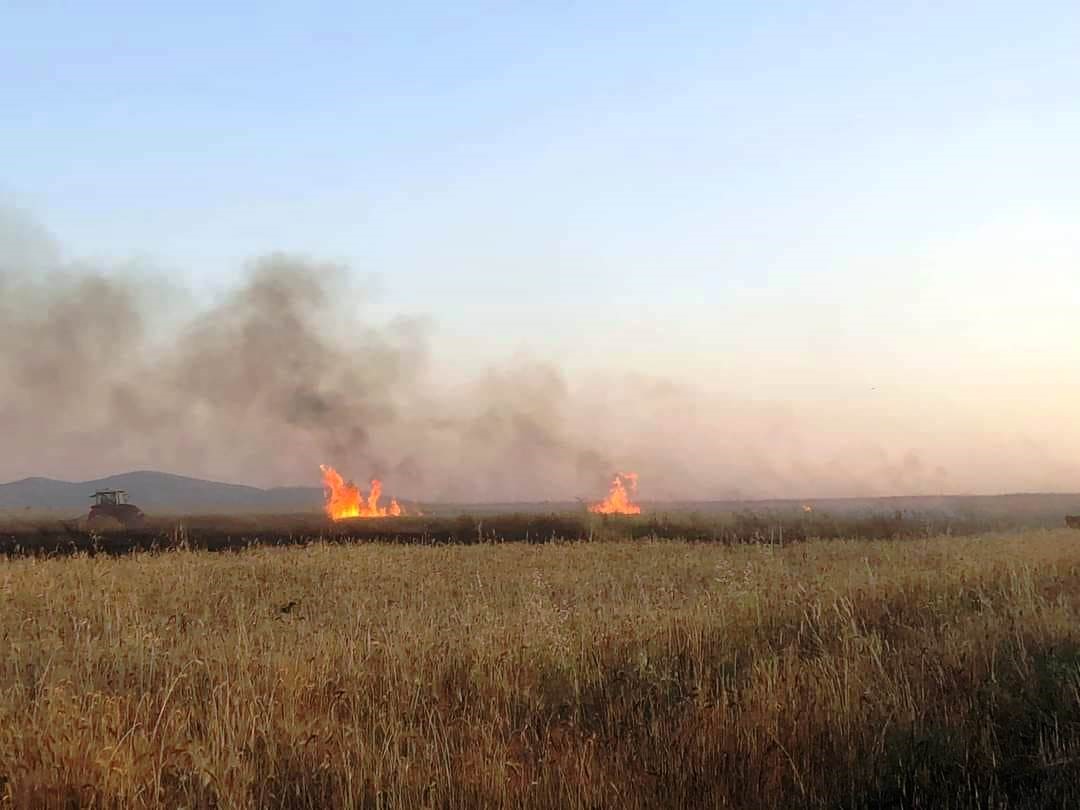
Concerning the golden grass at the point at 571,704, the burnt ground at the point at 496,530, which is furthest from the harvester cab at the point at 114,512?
the golden grass at the point at 571,704

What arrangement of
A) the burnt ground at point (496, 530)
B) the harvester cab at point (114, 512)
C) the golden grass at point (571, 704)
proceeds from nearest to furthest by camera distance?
1. the golden grass at point (571, 704)
2. the burnt ground at point (496, 530)
3. the harvester cab at point (114, 512)

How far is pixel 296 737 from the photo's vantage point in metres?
5.78

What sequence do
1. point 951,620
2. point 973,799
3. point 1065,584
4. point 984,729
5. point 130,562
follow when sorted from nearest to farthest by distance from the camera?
1. point 973,799
2. point 984,729
3. point 951,620
4. point 1065,584
5. point 130,562

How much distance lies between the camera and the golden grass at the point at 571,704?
16.0ft

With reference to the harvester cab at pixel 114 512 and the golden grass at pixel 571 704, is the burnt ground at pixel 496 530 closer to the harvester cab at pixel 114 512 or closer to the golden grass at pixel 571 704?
the harvester cab at pixel 114 512

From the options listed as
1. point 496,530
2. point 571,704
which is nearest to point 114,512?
point 496,530

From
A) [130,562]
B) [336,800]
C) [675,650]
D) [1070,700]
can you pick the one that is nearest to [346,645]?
[675,650]

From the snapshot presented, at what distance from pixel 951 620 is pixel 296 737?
773 cm

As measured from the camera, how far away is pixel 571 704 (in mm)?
6938

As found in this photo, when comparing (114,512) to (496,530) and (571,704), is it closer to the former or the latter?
(496,530)

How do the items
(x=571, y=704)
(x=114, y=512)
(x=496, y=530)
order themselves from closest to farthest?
(x=571, y=704), (x=496, y=530), (x=114, y=512)

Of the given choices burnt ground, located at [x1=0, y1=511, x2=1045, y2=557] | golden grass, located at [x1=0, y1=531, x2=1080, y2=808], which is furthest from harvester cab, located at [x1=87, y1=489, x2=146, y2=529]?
golden grass, located at [x1=0, y1=531, x2=1080, y2=808]

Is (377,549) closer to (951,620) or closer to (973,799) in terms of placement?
(951,620)

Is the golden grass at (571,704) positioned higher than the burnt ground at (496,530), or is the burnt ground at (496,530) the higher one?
the golden grass at (571,704)
